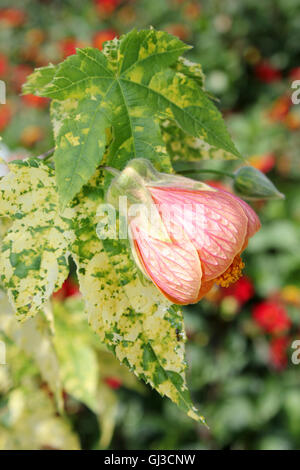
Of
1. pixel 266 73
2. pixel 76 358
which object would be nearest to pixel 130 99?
pixel 76 358

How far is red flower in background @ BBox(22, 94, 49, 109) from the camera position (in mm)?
1974

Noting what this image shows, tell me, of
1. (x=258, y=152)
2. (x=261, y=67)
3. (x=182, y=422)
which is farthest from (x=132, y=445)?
(x=261, y=67)

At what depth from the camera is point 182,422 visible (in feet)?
4.92

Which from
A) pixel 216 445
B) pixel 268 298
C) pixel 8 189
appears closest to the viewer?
pixel 8 189

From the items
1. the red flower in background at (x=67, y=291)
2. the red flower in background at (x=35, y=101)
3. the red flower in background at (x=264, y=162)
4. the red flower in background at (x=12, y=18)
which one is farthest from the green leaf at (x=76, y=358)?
the red flower in background at (x=12, y=18)

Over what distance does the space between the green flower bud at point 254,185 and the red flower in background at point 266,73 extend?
1.74m

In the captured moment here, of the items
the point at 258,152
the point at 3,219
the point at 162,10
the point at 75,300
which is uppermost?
the point at 162,10

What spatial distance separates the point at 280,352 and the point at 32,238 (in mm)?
1229

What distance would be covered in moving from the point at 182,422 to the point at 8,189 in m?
1.27

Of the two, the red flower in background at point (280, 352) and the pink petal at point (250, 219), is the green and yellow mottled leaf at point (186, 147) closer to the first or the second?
the pink petal at point (250, 219)

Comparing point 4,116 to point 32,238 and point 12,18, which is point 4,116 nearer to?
point 12,18

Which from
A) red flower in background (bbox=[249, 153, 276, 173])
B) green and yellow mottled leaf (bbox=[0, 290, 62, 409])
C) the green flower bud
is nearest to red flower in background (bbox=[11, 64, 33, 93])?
red flower in background (bbox=[249, 153, 276, 173])

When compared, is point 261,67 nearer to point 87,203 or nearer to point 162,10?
point 162,10

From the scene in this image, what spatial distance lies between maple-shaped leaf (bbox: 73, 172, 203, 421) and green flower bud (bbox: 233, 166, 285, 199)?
23 cm
